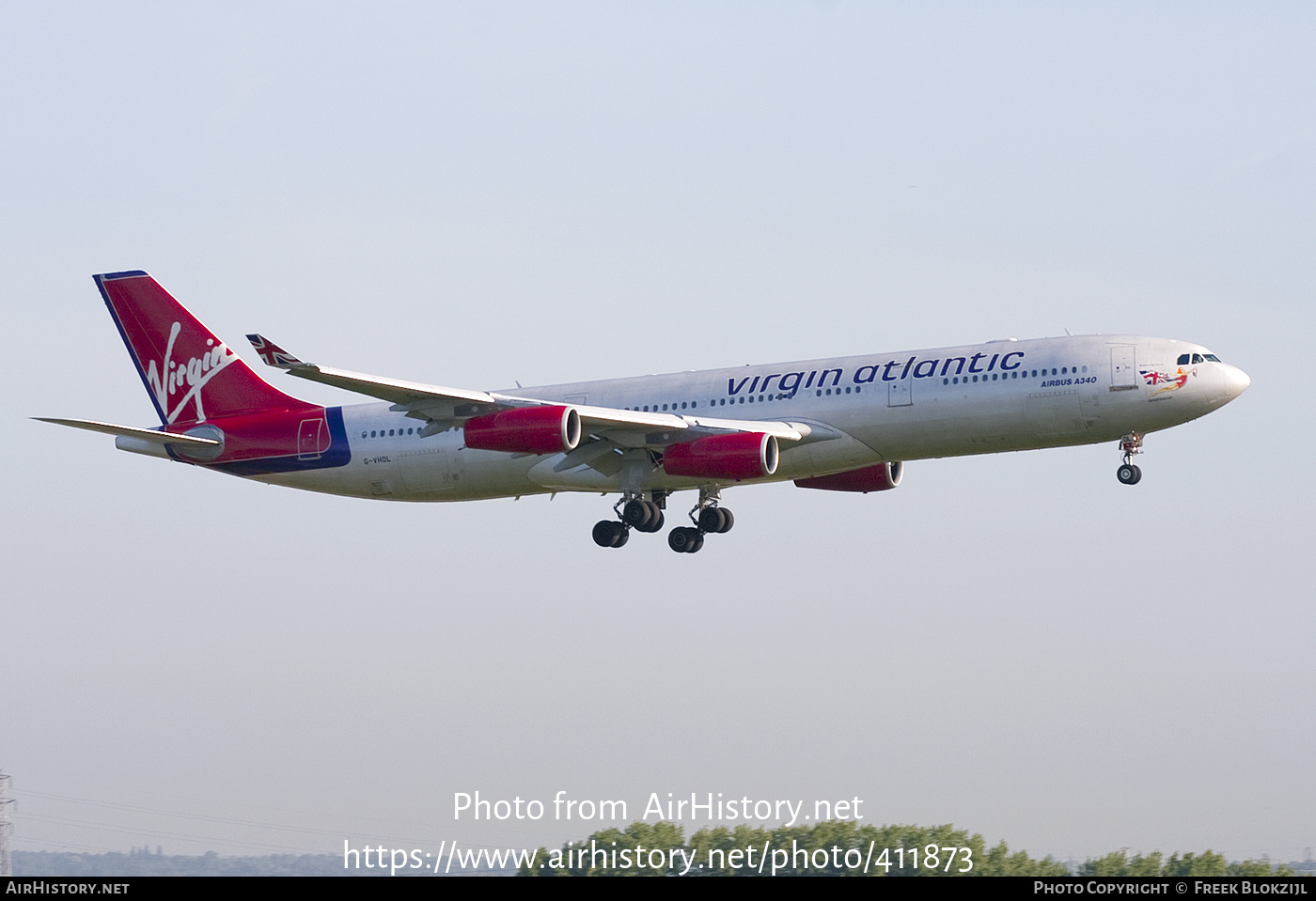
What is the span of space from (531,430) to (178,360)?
18323 millimetres

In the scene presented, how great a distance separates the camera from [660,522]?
5659 centimetres

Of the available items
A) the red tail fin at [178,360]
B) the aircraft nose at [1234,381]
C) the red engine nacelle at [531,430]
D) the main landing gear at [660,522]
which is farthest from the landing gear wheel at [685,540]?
the aircraft nose at [1234,381]

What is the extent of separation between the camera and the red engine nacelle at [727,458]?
5044cm

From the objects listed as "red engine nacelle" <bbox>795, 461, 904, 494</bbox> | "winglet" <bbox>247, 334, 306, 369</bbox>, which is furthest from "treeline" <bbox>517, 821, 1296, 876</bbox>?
"winglet" <bbox>247, 334, 306, 369</bbox>

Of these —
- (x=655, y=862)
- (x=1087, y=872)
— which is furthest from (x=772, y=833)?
(x=1087, y=872)

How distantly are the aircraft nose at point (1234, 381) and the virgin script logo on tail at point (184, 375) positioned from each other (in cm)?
3295

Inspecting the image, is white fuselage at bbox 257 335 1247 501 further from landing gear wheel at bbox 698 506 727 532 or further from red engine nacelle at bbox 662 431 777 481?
landing gear wheel at bbox 698 506 727 532

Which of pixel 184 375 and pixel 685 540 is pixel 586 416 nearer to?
pixel 685 540

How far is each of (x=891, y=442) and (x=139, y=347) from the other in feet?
91.9

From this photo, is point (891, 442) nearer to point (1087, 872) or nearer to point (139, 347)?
point (139, 347)

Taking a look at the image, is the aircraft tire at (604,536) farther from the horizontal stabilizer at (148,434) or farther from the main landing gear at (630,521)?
the horizontal stabilizer at (148,434)

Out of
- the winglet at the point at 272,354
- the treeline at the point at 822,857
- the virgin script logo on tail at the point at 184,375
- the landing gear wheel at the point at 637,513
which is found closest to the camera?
the winglet at the point at 272,354

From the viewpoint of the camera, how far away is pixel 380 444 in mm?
57219
